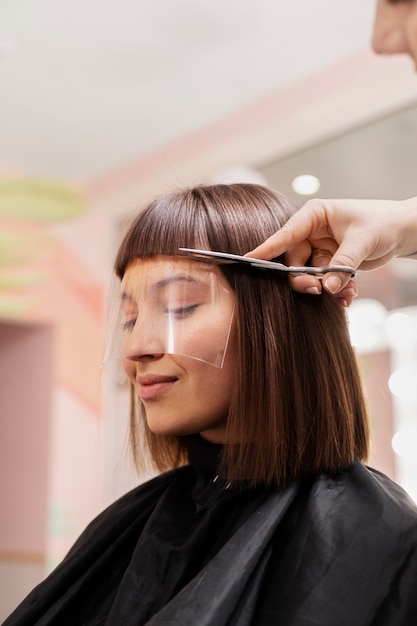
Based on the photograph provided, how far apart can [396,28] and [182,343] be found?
1.36 metres

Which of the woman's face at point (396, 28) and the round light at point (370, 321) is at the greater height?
the woman's face at point (396, 28)

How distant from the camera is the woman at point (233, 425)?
3.45 feet

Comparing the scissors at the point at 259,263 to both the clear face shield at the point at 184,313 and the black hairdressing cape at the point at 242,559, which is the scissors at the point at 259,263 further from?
the black hairdressing cape at the point at 242,559

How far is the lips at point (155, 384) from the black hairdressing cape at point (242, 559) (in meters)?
0.13

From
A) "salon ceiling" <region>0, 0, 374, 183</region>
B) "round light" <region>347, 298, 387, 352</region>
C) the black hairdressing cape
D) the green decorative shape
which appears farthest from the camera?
the green decorative shape

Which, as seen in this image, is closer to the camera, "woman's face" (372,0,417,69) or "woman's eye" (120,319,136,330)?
"woman's eye" (120,319,136,330)

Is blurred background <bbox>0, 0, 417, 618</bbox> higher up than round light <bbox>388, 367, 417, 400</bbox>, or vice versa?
blurred background <bbox>0, 0, 417, 618</bbox>

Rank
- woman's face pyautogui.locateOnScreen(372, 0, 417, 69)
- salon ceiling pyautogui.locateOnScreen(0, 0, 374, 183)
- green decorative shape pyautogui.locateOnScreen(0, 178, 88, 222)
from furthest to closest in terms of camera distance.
→ green decorative shape pyautogui.locateOnScreen(0, 178, 88, 222) → salon ceiling pyautogui.locateOnScreen(0, 0, 374, 183) → woman's face pyautogui.locateOnScreen(372, 0, 417, 69)

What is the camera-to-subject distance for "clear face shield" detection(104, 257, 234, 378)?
117cm

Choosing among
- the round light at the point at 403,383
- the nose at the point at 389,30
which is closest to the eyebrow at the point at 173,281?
the nose at the point at 389,30

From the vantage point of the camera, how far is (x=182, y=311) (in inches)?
46.4


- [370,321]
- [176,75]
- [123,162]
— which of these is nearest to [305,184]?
[370,321]

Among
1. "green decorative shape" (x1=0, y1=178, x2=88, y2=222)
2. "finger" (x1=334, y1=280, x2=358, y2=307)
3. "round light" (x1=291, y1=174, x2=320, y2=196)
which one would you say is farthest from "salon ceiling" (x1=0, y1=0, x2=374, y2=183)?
"finger" (x1=334, y1=280, x2=358, y2=307)

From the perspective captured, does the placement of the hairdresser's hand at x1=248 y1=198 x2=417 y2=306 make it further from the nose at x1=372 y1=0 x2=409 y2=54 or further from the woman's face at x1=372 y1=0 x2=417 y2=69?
the nose at x1=372 y1=0 x2=409 y2=54
